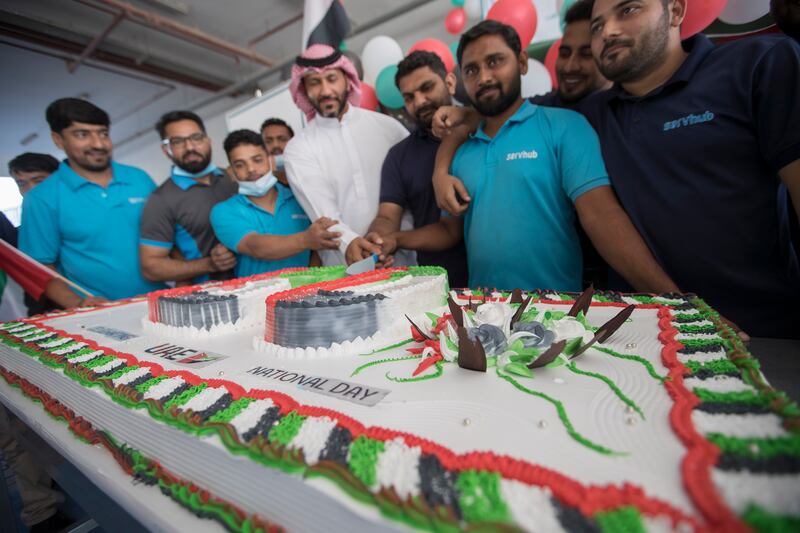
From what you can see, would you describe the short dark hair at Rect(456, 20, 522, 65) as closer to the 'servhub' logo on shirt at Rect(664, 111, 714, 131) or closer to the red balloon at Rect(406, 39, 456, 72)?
the 'servhub' logo on shirt at Rect(664, 111, 714, 131)

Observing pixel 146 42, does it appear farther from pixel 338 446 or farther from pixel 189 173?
pixel 338 446

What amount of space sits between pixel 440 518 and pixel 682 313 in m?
1.09

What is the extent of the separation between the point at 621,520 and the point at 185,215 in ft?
10.3

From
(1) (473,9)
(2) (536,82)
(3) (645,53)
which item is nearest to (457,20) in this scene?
(1) (473,9)

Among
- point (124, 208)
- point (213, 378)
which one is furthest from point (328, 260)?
point (213, 378)

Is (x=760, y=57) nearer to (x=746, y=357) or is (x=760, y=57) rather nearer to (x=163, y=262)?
(x=746, y=357)

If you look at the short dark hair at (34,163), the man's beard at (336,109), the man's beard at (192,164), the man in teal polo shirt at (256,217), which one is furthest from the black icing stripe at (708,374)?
the short dark hair at (34,163)

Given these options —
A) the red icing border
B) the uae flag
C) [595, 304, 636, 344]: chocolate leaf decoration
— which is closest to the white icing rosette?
[595, 304, 636, 344]: chocolate leaf decoration

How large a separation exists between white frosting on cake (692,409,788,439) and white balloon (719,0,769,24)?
2723mm

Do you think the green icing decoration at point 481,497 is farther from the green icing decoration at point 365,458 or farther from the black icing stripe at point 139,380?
the black icing stripe at point 139,380

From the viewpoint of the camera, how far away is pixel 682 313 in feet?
3.81

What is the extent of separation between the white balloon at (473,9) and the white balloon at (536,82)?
172 cm

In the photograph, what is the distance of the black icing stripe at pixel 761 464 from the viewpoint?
0.46 m

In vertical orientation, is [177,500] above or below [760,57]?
below
